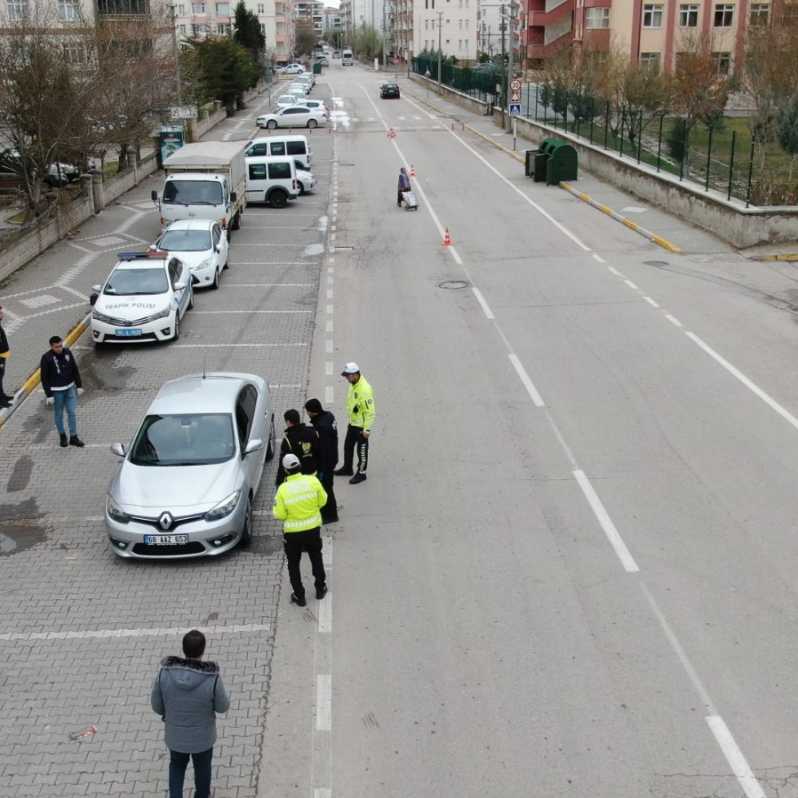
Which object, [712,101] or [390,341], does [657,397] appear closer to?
[390,341]

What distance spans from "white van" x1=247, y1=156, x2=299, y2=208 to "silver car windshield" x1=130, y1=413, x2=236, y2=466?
23765mm

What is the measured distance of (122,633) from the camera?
9375 millimetres

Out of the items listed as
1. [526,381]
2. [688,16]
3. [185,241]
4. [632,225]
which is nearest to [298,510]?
[526,381]

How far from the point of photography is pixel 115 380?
17.4m

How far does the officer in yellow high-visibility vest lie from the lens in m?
9.31

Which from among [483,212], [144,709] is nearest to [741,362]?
[144,709]

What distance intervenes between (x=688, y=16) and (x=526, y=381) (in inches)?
2376

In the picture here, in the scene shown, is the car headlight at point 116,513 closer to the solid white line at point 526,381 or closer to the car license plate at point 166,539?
the car license plate at point 166,539

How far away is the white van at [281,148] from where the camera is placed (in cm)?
3953

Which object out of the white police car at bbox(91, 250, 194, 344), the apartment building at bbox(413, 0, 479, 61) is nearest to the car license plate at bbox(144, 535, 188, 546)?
the white police car at bbox(91, 250, 194, 344)

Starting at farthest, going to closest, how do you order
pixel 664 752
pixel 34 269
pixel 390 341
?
1. pixel 34 269
2. pixel 390 341
3. pixel 664 752

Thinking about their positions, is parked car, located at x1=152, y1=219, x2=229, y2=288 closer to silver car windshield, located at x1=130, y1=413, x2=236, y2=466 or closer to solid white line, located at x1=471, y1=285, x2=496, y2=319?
solid white line, located at x1=471, y1=285, x2=496, y2=319

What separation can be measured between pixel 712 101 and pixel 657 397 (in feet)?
115

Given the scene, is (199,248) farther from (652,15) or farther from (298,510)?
(652,15)
